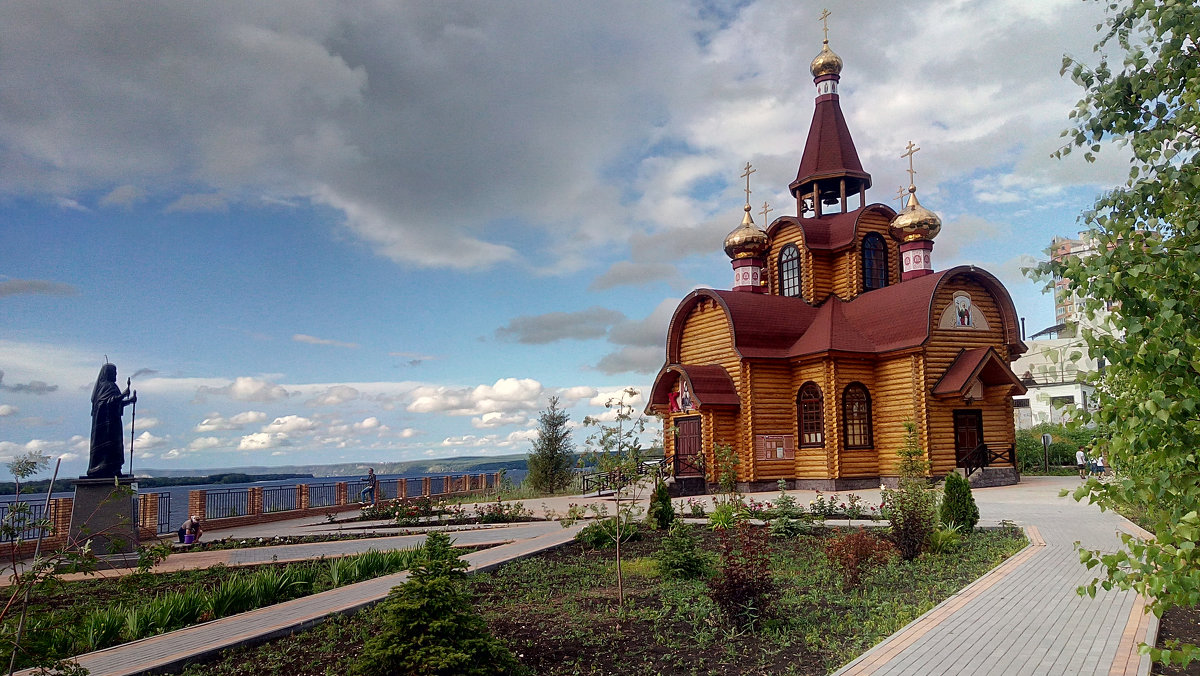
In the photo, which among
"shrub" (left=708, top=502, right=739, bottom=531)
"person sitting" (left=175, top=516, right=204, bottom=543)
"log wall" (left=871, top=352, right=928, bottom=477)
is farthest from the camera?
"log wall" (left=871, top=352, right=928, bottom=477)

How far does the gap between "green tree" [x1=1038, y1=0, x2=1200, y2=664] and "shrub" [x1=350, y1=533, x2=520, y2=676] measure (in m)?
3.30

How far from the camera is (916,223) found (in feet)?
81.0

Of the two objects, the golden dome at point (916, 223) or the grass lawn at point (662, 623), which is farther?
the golden dome at point (916, 223)

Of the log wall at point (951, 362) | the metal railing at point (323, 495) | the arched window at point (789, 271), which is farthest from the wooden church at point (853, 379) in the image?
the metal railing at point (323, 495)

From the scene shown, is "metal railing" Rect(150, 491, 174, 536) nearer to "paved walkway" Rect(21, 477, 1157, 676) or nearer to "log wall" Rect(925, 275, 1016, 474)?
"paved walkway" Rect(21, 477, 1157, 676)

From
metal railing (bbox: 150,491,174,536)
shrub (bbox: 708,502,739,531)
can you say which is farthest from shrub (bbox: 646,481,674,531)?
metal railing (bbox: 150,491,174,536)

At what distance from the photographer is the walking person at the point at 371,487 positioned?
77.6ft

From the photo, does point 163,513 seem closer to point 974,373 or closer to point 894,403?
point 894,403

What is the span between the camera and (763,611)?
6.27 m

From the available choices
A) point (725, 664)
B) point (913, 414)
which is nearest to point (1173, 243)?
point (725, 664)

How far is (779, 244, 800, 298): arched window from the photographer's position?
2647 centimetres

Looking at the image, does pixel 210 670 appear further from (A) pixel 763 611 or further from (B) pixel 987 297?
(B) pixel 987 297

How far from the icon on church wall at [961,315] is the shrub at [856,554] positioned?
47.8ft

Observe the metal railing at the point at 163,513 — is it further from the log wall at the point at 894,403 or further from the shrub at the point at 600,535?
the log wall at the point at 894,403
